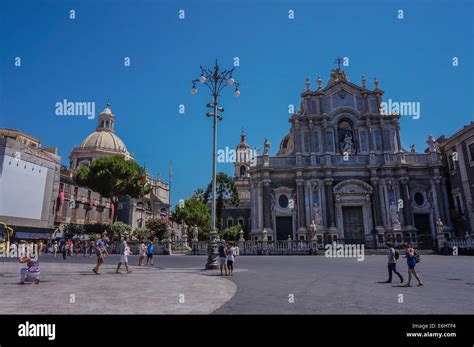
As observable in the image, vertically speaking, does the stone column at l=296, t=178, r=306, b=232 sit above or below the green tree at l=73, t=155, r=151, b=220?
below

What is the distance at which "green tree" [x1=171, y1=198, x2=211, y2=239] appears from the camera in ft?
177

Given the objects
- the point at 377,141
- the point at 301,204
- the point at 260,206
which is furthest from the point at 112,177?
the point at 377,141

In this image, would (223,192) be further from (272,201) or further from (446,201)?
(446,201)

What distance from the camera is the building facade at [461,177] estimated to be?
103 feet

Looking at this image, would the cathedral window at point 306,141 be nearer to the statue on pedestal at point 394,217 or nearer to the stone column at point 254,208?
the stone column at point 254,208

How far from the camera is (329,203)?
36094 millimetres

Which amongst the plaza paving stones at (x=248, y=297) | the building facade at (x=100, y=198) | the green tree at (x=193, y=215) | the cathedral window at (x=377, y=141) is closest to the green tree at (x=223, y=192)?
the green tree at (x=193, y=215)

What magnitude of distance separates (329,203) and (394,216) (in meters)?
7.00

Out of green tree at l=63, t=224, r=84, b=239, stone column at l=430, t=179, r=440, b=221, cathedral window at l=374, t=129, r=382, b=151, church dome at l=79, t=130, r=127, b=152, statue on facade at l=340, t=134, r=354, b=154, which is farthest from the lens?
church dome at l=79, t=130, r=127, b=152

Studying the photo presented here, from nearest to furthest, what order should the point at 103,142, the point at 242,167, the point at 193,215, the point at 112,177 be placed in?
the point at 112,177 → the point at 193,215 → the point at 103,142 → the point at 242,167

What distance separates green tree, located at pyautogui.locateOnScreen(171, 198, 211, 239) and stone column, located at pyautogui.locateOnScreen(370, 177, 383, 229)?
29.2 m

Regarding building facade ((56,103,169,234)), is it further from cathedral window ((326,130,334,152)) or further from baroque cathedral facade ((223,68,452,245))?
cathedral window ((326,130,334,152))

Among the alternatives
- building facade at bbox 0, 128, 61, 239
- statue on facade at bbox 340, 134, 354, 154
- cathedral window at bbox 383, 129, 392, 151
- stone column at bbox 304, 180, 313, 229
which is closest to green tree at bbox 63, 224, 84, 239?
building facade at bbox 0, 128, 61, 239

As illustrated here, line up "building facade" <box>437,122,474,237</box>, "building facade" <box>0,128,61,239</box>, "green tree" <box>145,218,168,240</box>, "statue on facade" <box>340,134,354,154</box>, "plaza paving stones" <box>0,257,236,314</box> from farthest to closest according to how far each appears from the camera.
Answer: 1. "green tree" <box>145,218,168,240</box>
2. "statue on facade" <box>340,134,354,154</box>
3. "building facade" <box>0,128,61,239</box>
4. "building facade" <box>437,122,474,237</box>
5. "plaza paving stones" <box>0,257,236,314</box>
